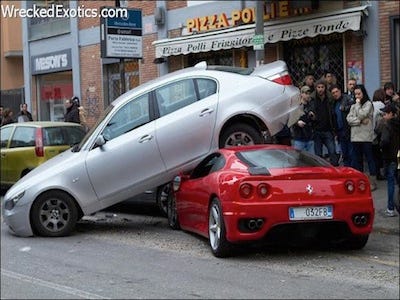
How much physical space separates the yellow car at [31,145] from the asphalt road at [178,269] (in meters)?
3.33

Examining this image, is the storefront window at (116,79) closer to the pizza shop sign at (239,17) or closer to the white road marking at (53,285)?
the pizza shop sign at (239,17)

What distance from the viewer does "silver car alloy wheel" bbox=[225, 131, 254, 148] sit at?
8.81 m

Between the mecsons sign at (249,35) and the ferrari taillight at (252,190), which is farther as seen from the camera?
the mecsons sign at (249,35)

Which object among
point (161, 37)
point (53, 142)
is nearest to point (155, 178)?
point (53, 142)

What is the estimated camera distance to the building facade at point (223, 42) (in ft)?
44.3

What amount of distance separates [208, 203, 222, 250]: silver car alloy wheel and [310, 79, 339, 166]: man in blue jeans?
5.56 feet

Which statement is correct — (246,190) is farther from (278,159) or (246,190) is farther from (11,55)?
(11,55)

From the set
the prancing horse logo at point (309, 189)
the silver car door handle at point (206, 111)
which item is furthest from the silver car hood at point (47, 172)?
the prancing horse logo at point (309, 189)

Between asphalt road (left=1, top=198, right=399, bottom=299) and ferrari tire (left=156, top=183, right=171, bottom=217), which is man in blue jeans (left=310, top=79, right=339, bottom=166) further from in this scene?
ferrari tire (left=156, top=183, right=171, bottom=217)

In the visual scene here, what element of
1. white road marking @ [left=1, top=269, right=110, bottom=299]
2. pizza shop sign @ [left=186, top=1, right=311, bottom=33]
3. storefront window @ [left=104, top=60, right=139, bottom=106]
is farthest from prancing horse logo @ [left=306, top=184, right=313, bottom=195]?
storefront window @ [left=104, top=60, right=139, bottom=106]

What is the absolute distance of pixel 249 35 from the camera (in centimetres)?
1523

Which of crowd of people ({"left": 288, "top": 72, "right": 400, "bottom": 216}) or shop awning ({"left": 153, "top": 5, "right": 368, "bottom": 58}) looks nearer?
crowd of people ({"left": 288, "top": 72, "right": 400, "bottom": 216})

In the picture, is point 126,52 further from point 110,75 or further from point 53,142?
point 110,75

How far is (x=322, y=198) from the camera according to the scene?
7496 mm
